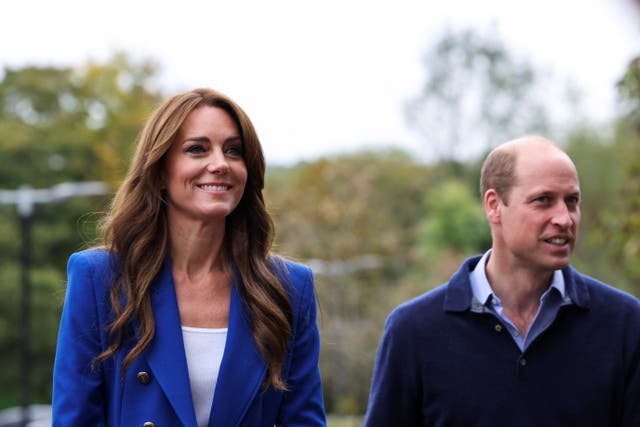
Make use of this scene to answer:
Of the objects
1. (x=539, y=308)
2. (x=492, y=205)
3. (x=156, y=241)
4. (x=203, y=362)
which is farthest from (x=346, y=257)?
(x=203, y=362)

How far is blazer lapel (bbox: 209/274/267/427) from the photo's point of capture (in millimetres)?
3740

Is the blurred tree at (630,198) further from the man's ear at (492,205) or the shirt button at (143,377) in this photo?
the shirt button at (143,377)

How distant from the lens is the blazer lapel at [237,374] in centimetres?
374

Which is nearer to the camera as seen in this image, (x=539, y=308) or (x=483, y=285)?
(x=539, y=308)

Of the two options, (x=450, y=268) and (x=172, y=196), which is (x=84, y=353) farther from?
(x=450, y=268)

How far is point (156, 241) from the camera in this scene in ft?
13.0

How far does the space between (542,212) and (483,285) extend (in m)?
0.42

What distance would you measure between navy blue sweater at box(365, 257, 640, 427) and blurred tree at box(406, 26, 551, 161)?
143 feet

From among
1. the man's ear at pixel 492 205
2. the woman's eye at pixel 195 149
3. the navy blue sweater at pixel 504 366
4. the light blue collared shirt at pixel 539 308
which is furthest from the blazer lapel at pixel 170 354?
the man's ear at pixel 492 205

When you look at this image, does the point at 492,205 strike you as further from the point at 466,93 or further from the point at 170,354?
the point at 466,93

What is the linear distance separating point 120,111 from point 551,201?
126 feet

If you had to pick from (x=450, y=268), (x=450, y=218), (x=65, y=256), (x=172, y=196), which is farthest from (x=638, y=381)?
(x=450, y=218)

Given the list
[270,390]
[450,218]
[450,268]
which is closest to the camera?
[270,390]

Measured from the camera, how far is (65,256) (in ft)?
115
